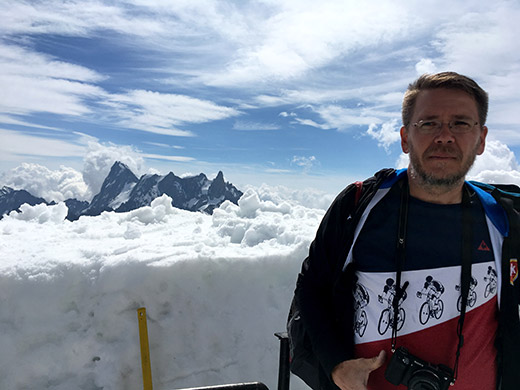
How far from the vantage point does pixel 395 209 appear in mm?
2045

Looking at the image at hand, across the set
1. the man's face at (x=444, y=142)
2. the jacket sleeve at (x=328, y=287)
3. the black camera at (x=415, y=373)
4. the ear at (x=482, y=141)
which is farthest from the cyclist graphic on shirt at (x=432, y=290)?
the ear at (x=482, y=141)

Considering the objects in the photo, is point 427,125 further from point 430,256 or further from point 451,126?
point 430,256

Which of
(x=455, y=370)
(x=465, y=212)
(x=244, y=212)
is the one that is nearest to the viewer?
(x=455, y=370)

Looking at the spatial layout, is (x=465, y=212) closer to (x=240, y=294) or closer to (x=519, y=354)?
(x=519, y=354)

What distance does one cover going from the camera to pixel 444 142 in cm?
194

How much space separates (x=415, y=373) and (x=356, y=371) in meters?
0.28

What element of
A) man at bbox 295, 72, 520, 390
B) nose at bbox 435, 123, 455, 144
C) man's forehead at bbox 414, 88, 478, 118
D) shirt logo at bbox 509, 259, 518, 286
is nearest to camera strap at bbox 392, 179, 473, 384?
man at bbox 295, 72, 520, 390

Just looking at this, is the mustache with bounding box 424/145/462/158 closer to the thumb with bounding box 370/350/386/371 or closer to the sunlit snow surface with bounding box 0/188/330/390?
the thumb with bounding box 370/350/386/371

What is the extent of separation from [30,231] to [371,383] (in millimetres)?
5054

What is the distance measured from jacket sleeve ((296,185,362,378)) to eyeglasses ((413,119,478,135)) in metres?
0.49

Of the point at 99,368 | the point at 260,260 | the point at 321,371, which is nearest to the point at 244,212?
the point at 260,260

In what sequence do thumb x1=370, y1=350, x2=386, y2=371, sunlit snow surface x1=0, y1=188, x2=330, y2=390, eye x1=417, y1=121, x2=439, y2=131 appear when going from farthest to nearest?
sunlit snow surface x1=0, y1=188, x2=330, y2=390 < eye x1=417, y1=121, x2=439, y2=131 < thumb x1=370, y1=350, x2=386, y2=371

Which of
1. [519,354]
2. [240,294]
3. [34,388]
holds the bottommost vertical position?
[34,388]

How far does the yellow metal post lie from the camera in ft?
12.7
